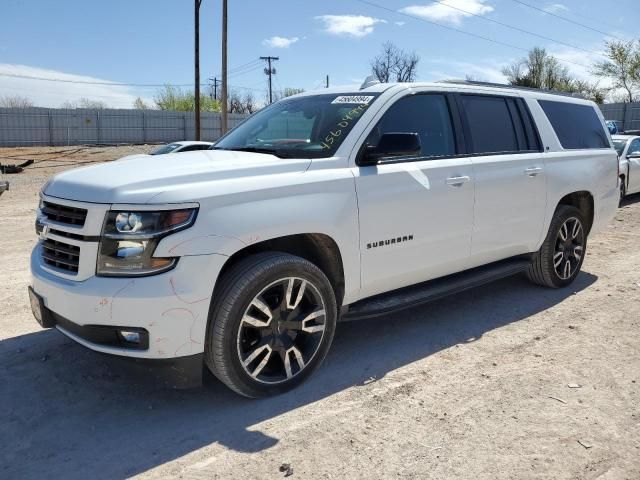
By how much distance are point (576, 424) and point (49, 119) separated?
3843cm

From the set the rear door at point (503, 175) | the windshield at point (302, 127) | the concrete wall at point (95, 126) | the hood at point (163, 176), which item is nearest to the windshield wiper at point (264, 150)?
the windshield at point (302, 127)

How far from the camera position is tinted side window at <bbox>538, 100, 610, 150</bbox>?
18.4ft

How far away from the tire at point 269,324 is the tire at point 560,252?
8.93ft

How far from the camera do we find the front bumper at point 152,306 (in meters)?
2.94

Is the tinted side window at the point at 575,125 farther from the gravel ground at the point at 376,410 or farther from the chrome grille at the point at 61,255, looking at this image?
the chrome grille at the point at 61,255

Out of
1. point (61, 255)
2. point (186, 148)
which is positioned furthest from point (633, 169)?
point (61, 255)

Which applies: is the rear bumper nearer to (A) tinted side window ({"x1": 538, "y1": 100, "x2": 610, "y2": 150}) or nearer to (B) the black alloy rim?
(A) tinted side window ({"x1": 538, "y1": 100, "x2": 610, "y2": 150})

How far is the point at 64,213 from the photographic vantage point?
324 cm

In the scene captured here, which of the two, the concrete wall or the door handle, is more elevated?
the concrete wall

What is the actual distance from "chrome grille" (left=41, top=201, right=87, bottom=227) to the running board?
177 centimetres

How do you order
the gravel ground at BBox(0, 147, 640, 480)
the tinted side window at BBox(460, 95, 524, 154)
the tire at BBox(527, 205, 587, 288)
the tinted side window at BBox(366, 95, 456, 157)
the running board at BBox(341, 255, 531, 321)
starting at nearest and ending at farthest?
the gravel ground at BBox(0, 147, 640, 480), the running board at BBox(341, 255, 531, 321), the tinted side window at BBox(366, 95, 456, 157), the tinted side window at BBox(460, 95, 524, 154), the tire at BBox(527, 205, 587, 288)

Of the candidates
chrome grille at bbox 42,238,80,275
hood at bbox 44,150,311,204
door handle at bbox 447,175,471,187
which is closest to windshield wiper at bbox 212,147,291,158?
hood at bbox 44,150,311,204

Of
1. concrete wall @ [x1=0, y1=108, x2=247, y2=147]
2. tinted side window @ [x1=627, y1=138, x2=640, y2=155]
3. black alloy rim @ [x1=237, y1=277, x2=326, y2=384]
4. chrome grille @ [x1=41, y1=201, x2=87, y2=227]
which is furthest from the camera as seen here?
concrete wall @ [x1=0, y1=108, x2=247, y2=147]

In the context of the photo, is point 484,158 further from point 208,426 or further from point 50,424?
point 50,424
